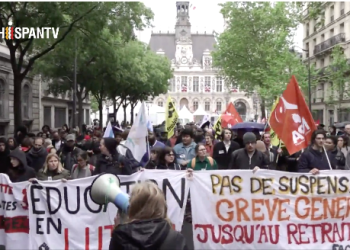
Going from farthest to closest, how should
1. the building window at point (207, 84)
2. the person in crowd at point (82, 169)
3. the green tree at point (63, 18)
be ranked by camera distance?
the building window at point (207, 84)
the green tree at point (63, 18)
the person in crowd at point (82, 169)

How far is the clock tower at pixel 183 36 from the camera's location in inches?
4761

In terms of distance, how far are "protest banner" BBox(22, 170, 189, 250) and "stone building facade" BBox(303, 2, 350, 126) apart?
1340 inches

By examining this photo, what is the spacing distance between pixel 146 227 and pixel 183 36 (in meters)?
124

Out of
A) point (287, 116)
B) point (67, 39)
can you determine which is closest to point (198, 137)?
point (287, 116)

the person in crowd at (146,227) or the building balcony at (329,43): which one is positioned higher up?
the building balcony at (329,43)

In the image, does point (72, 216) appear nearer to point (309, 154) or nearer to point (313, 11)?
point (309, 154)

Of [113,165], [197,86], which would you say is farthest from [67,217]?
[197,86]

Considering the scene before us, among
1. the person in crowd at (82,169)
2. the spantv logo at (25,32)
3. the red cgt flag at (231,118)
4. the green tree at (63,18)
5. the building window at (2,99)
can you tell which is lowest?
the person in crowd at (82,169)

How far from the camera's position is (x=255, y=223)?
631 centimetres

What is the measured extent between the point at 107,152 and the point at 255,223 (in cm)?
223

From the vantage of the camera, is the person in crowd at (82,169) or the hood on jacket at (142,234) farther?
the person in crowd at (82,169)

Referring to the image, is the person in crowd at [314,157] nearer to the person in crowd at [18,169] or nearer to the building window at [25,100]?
the person in crowd at [18,169]

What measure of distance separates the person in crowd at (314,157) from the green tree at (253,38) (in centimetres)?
3471

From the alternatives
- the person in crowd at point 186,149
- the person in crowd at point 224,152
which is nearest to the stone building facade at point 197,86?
the person in crowd at point 224,152
